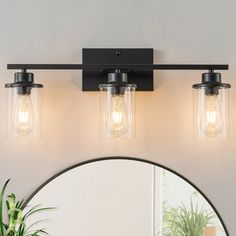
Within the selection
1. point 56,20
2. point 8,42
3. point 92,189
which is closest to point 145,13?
point 56,20

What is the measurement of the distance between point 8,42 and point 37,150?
305 millimetres

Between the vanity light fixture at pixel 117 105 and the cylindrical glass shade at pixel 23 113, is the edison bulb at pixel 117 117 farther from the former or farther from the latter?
the cylindrical glass shade at pixel 23 113

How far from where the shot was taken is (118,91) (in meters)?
1.24

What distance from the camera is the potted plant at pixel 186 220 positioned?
1.29m

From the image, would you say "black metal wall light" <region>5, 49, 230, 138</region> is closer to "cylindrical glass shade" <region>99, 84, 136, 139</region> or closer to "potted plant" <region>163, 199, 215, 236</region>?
"cylindrical glass shade" <region>99, 84, 136, 139</region>

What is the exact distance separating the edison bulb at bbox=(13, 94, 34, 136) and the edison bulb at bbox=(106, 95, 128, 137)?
20 cm

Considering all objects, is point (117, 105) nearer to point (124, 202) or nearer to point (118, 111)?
point (118, 111)

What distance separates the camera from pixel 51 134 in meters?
1.32

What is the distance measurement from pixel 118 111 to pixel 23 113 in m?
0.24

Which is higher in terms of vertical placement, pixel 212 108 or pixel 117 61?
pixel 117 61

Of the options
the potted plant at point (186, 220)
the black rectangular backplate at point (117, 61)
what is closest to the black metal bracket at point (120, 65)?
the black rectangular backplate at point (117, 61)

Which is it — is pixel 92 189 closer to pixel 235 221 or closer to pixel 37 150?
pixel 37 150

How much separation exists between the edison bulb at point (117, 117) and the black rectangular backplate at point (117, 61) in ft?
0.25

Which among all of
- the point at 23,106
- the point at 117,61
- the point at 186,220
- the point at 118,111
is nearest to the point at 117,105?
the point at 118,111
